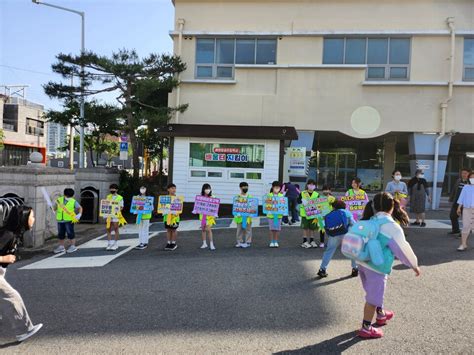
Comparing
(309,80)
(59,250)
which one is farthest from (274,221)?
(309,80)

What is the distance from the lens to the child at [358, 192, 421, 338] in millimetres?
4121

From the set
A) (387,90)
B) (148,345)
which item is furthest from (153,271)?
(387,90)

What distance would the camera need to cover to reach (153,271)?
23.6 feet

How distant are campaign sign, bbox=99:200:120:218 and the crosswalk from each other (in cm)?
80

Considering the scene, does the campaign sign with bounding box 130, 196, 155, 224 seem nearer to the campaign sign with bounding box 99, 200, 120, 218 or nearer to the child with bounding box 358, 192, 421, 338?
the campaign sign with bounding box 99, 200, 120, 218

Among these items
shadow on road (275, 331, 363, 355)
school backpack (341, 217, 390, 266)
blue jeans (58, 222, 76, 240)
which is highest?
school backpack (341, 217, 390, 266)

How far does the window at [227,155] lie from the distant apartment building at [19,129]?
32.9 m

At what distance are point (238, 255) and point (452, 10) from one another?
13.9 meters

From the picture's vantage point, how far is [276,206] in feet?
30.4

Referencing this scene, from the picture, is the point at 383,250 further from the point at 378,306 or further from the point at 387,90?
the point at 387,90

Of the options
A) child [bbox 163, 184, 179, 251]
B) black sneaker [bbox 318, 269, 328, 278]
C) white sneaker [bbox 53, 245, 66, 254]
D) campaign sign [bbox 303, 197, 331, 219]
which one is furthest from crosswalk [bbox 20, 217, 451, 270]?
black sneaker [bbox 318, 269, 328, 278]

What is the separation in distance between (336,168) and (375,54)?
742 cm

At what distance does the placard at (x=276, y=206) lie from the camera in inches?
364

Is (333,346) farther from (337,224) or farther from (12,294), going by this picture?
(12,294)
